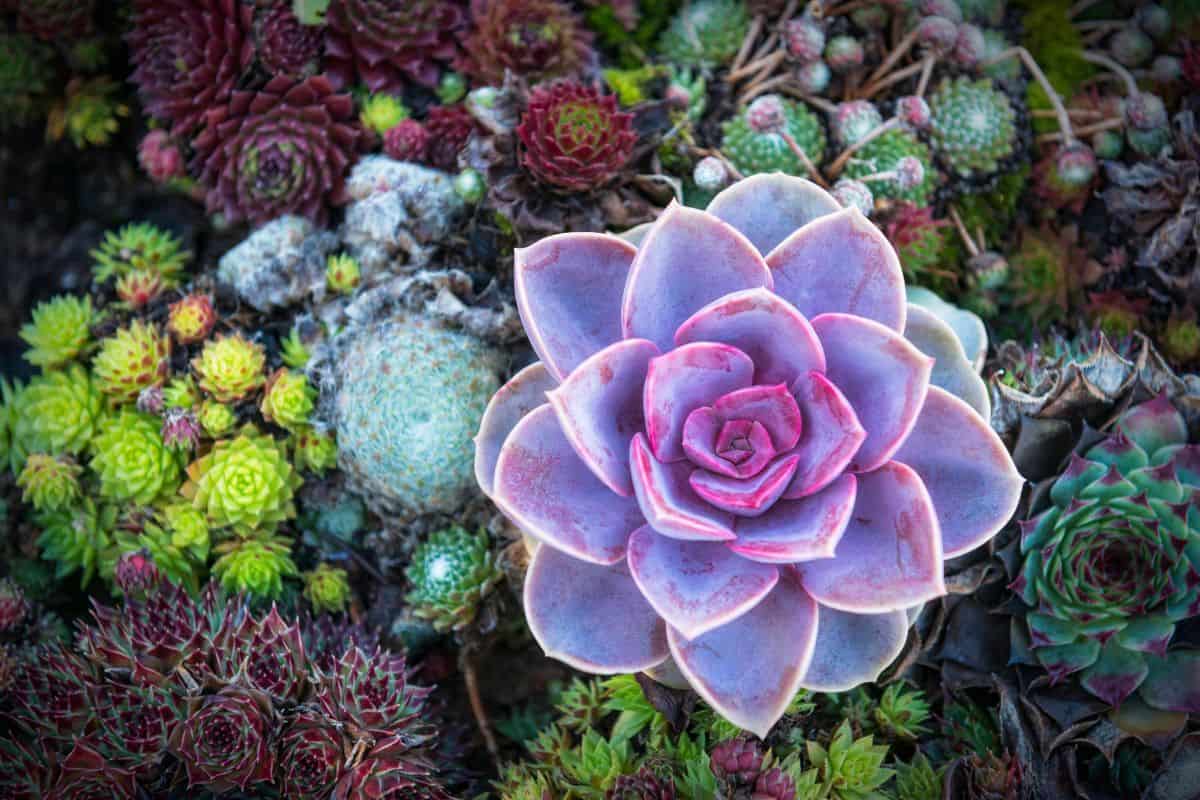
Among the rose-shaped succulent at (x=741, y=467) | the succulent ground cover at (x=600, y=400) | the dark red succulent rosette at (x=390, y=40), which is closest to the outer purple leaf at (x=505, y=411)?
the succulent ground cover at (x=600, y=400)

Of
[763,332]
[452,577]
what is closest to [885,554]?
[763,332]

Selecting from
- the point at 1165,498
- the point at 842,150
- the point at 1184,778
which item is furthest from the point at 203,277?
the point at 1184,778

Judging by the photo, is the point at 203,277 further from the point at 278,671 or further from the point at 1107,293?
the point at 1107,293

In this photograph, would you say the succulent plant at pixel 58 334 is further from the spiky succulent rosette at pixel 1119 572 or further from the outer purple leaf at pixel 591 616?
the spiky succulent rosette at pixel 1119 572

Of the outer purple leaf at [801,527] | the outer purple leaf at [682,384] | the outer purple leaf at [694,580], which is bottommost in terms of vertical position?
the outer purple leaf at [694,580]

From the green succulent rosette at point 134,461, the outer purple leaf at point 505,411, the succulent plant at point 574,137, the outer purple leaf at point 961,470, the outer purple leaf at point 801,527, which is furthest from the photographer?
the green succulent rosette at point 134,461

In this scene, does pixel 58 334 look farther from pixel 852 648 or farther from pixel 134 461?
pixel 852 648

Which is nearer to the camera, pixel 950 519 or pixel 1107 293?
pixel 950 519
